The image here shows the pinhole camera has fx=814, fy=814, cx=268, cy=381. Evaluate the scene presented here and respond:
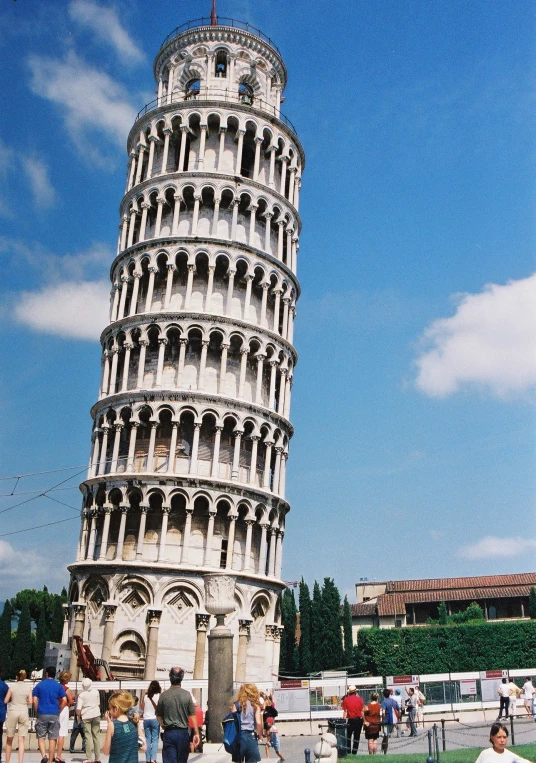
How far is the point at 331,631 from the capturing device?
62469 millimetres

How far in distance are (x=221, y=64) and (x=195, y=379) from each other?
66.3 ft

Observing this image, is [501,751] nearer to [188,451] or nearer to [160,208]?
[188,451]

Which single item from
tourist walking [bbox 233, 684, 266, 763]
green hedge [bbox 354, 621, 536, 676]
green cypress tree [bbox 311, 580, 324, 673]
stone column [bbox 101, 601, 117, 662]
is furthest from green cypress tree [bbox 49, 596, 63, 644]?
tourist walking [bbox 233, 684, 266, 763]

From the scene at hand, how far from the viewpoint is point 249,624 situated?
1458 inches

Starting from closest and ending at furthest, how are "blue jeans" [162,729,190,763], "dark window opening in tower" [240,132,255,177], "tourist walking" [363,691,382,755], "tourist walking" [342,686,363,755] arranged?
"blue jeans" [162,729,190,763] < "tourist walking" [363,691,382,755] < "tourist walking" [342,686,363,755] < "dark window opening in tower" [240,132,255,177]

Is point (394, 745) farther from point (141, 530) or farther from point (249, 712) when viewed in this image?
point (141, 530)

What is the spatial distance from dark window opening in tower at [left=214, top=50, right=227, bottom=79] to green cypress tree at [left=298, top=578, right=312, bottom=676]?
40729 mm

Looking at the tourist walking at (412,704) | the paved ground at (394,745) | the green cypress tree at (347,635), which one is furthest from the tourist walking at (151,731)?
the green cypress tree at (347,635)

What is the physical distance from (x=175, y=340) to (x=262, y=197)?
31.1 feet

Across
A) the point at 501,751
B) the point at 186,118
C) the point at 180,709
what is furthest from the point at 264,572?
the point at 501,751

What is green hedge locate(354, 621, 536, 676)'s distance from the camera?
181 ft

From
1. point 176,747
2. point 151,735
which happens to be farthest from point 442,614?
point 176,747

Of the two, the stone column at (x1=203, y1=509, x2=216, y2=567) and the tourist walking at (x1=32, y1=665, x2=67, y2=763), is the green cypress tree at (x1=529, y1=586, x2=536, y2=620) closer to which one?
the stone column at (x1=203, y1=509, x2=216, y2=567)

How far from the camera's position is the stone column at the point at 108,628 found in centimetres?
3500
